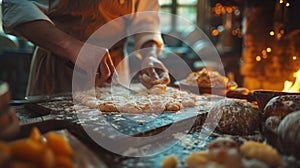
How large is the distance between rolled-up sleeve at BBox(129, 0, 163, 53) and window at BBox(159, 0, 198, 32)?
185 inches

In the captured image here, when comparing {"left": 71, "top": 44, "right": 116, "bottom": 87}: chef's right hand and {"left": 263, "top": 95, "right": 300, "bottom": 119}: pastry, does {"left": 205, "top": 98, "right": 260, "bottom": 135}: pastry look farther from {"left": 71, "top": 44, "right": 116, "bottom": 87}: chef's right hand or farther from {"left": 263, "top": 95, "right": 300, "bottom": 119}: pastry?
{"left": 71, "top": 44, "right": 116, "bottom": 87}: chef's right hand

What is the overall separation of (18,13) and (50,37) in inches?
11.0

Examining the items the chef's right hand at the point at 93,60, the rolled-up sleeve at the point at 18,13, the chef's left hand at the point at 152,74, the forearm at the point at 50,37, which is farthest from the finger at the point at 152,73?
the rolled-up sleeve at the point at 18,13

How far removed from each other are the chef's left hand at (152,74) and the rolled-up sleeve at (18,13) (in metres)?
0.81

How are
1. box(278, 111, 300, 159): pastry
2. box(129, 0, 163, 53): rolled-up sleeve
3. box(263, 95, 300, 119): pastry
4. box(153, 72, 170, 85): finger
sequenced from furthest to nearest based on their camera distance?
box(129, 0, 163, 53): rolled-up sleeve → box(153, 72, 170, 85): finger → box(263, 95, 300, 119): pastry → box(278, 111, 300, 159): pastry

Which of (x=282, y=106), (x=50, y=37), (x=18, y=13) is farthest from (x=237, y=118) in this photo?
(x=18, y=13)

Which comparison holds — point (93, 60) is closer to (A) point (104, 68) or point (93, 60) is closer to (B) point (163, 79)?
(A) point (104, 68)

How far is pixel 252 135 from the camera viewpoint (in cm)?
133

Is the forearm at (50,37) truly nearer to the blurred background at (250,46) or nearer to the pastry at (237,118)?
the blurred background at (250,46)

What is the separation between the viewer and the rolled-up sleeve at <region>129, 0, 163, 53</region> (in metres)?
2.60

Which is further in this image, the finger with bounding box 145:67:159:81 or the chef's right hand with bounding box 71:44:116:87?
the finger with bounding box 145:67:159:81

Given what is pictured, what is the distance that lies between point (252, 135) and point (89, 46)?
3.76ft

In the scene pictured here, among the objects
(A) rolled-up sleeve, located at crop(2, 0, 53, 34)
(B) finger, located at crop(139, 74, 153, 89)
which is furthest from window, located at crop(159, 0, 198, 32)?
(A) rolled-up sleeve, located at crop(2, 0, 53, 34)

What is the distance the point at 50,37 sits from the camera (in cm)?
185
